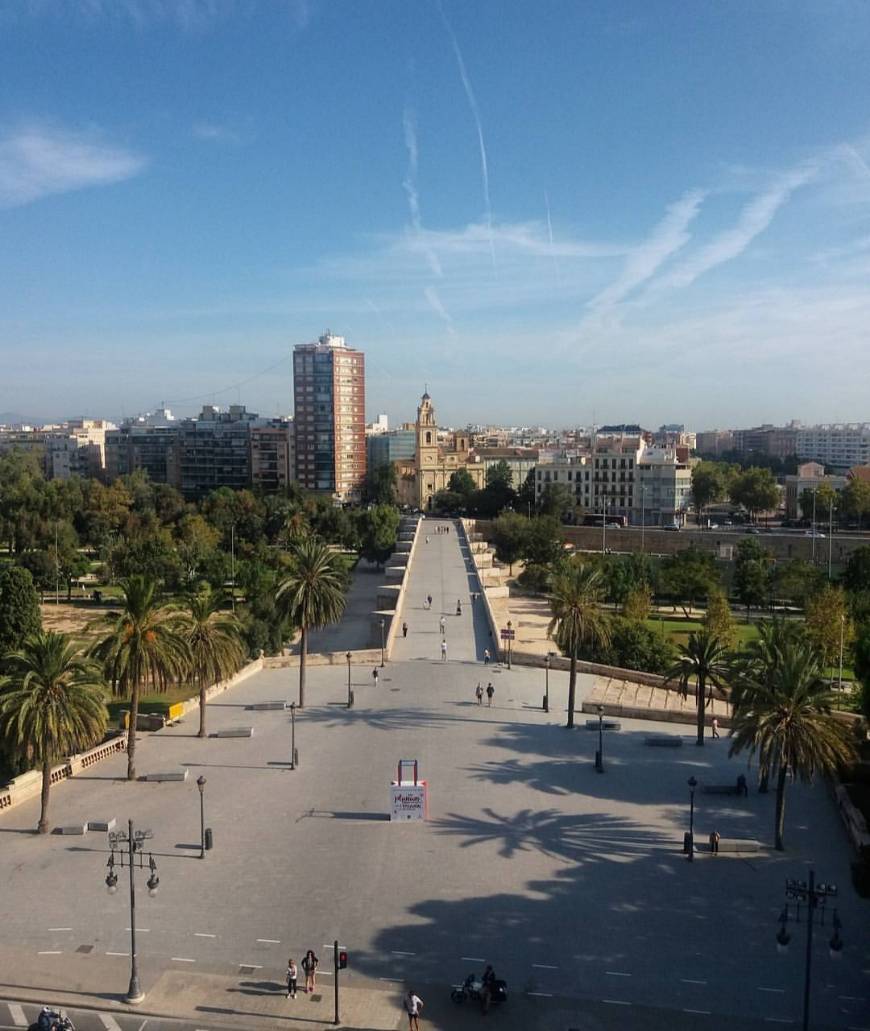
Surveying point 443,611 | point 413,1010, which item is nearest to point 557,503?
point 443,611

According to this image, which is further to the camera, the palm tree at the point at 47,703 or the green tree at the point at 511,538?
the green tree at the point at 511,538

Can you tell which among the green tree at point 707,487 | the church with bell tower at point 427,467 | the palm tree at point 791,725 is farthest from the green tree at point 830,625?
the church with bell tower at point 427,467

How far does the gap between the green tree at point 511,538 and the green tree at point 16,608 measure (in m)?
40.0

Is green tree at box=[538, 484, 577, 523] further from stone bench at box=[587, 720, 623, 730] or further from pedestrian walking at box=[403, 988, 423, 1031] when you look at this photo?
pedestrian walking at box=[403, 988, 423, 1031]

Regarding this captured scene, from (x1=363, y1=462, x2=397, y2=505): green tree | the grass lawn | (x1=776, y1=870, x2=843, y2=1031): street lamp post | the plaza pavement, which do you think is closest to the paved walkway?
the grass lawn

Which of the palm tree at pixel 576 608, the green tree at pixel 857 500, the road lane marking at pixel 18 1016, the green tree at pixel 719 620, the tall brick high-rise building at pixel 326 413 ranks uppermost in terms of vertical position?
the tall brick high-rise building at pixel 326 413

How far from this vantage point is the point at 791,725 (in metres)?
18.8

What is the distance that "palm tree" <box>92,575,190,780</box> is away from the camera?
23.6 m

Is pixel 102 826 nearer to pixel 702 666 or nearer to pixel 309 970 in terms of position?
pixel 309 970

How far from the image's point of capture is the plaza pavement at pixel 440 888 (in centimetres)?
1382

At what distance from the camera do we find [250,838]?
64.2 feet

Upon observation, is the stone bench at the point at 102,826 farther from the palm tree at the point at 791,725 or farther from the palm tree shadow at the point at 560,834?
the palm tree at the point at 791,725

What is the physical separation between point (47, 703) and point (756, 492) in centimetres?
8517

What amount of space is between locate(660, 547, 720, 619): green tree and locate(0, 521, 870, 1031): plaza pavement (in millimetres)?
30165
